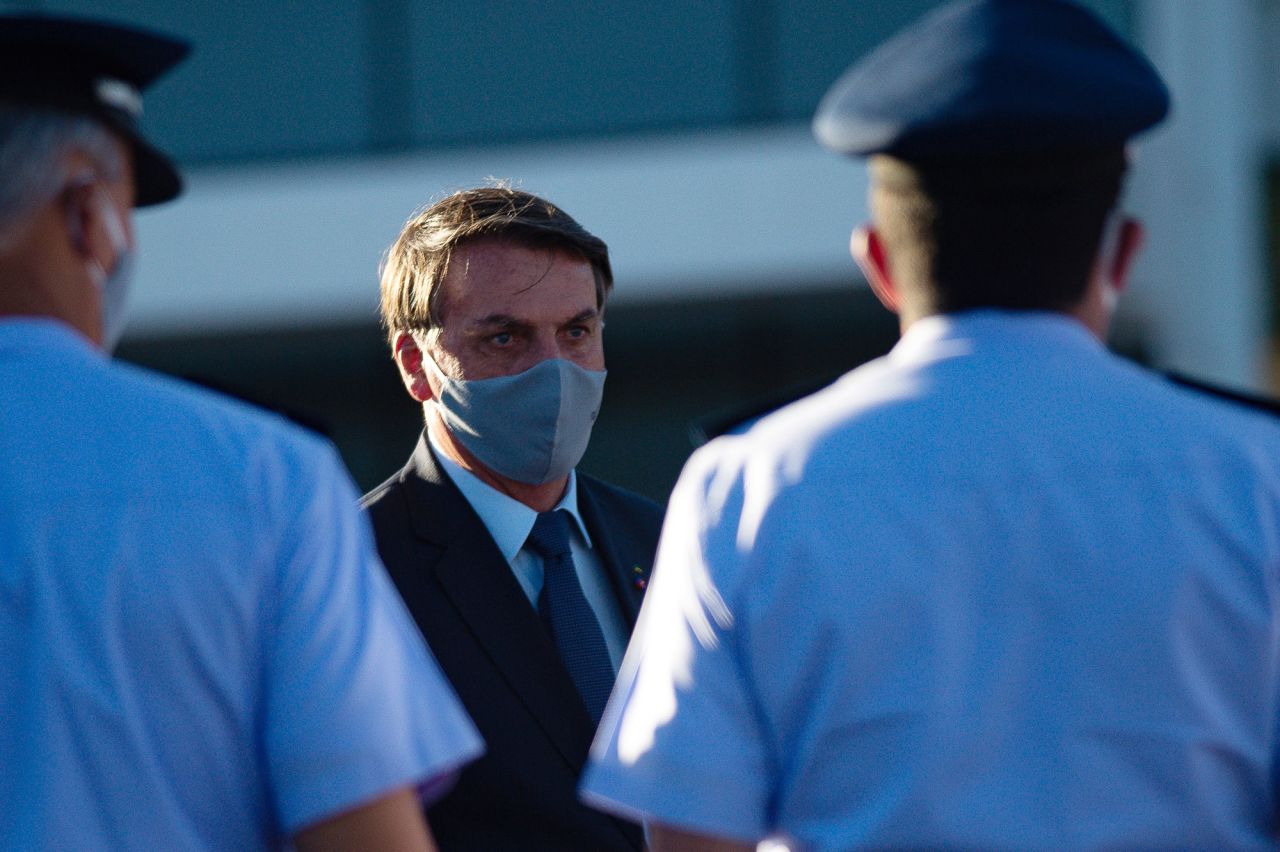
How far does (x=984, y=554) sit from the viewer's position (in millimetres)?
1589

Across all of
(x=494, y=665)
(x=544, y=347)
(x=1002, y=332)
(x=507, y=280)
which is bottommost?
(x=494, y=665)

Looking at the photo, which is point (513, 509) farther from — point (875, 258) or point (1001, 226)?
point (1001, 226)

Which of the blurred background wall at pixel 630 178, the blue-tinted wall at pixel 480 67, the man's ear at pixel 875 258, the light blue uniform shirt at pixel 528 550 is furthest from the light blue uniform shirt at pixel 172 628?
the blue-tinted wall at pixel 480 67

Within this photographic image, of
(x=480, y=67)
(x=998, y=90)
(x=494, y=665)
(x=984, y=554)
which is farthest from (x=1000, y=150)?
(x=480, y=67)

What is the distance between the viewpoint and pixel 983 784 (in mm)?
1576

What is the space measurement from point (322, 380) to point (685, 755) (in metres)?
9.96

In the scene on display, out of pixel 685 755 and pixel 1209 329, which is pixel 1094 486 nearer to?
pixel 685 755

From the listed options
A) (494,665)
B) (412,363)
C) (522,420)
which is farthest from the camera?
(412,363)

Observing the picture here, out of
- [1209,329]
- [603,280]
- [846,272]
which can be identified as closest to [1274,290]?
[1209,329]

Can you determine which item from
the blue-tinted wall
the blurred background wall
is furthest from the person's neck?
the blue-tinted wall

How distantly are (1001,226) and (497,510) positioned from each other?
140 cm

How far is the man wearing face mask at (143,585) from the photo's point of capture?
1.57 m

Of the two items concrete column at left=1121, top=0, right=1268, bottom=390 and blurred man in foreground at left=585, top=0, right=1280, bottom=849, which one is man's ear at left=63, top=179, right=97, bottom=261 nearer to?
blurred man in foreground at left=585, top=0, right=1280, bottom=849

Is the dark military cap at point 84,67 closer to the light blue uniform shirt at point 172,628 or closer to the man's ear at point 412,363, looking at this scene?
the light blue uniform shirt at point 172,628
